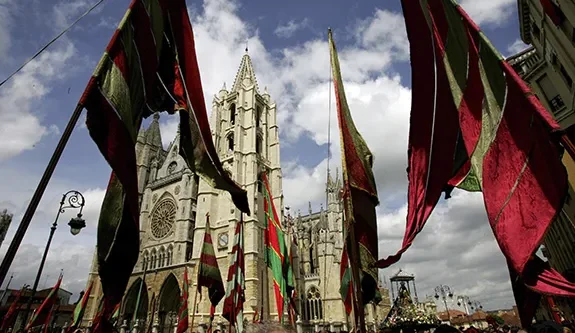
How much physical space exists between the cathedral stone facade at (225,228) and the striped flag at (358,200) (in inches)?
660

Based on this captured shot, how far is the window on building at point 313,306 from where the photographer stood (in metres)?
28.4

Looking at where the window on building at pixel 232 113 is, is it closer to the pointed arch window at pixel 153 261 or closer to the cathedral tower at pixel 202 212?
the cathedral tower at pixel 202 212

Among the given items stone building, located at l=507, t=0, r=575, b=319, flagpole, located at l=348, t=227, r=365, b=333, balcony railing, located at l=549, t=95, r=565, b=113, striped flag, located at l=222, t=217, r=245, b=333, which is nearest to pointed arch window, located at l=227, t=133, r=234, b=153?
striped flag, located at l=222, t=217, r=245, b=333


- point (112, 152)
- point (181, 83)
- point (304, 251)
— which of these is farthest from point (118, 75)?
point (304, 251)

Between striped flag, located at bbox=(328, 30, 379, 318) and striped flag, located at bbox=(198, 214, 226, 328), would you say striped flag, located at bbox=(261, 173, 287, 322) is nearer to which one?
striped flag, located at bbox=(198, 214, 226, 328)

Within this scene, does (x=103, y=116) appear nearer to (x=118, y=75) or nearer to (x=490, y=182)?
(x=118, y=75)

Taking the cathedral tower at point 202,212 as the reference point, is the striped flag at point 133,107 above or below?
below

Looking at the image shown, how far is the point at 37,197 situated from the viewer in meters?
2.65

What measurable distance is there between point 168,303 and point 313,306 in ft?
41.2

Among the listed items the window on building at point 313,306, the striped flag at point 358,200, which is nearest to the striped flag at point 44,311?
the striped flag at point 358,200

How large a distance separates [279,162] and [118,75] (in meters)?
25.8

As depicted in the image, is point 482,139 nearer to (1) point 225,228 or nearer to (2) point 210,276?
(2) point 210,276

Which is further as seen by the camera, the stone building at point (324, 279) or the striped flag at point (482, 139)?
the stone building at point (324, 279)

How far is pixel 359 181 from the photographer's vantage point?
14.4ft
